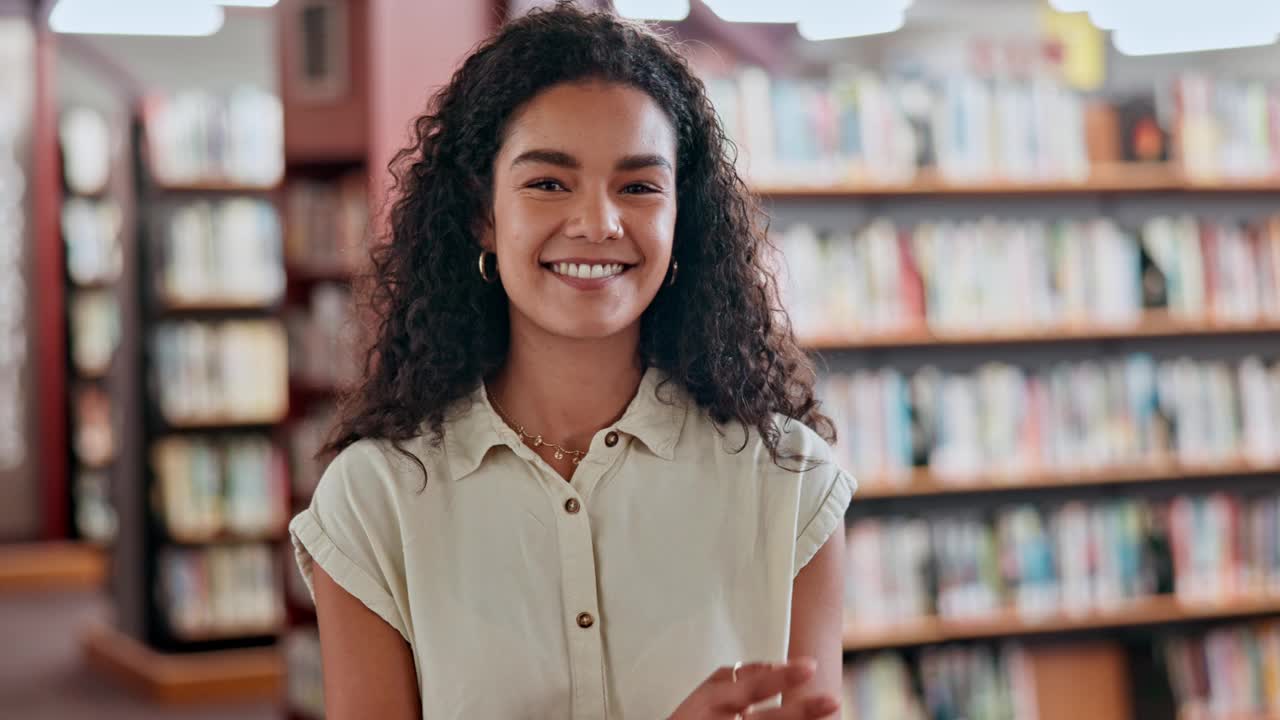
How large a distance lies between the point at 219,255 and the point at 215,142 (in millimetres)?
536

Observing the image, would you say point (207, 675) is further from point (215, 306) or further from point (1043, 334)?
point (1043, 334)

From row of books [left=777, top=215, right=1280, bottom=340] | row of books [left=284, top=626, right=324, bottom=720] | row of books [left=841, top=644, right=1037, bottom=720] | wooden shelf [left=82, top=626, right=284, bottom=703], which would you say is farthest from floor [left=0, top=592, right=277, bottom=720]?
row of books [left=777, top=215, right=1280, bottom=340]

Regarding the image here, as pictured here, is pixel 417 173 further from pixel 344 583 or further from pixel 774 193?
pixel 774 193

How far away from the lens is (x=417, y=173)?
1.57m

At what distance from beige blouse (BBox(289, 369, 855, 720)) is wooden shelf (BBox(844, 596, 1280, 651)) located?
7.66 ft

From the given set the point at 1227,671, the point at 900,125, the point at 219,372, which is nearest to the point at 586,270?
the point at 900,125

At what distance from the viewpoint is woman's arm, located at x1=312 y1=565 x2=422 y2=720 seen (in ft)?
4.60

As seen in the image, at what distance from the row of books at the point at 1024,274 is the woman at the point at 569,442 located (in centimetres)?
207

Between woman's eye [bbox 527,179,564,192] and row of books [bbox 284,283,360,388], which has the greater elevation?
woman's eye [bbox 527,179,564,192]

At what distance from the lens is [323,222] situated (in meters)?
3.90

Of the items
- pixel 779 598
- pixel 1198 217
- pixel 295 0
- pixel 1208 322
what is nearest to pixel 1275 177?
pixel 1198 217

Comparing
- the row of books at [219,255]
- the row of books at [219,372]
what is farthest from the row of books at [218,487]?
the row of books at [219,255]

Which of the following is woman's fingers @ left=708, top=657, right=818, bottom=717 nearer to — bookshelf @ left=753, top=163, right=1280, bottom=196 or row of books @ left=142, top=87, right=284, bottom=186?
bookshelf @ left=753, top=163, right=1280, bottom=196

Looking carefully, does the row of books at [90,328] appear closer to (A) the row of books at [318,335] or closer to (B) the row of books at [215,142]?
(B) the row of books at [215,142]
